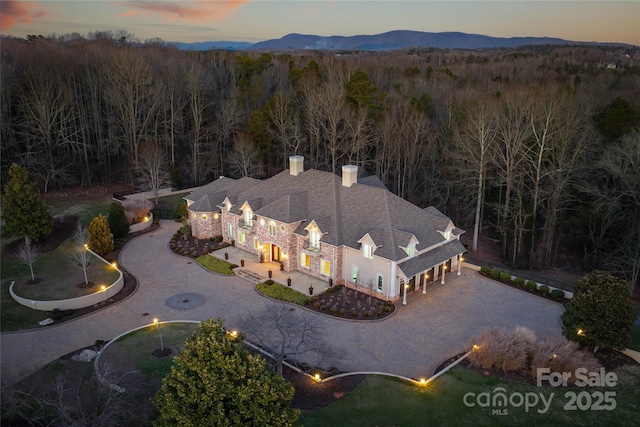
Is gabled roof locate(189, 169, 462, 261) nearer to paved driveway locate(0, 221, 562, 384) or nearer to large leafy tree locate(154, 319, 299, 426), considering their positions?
paved driveway locate(0, 221, 562, 384)

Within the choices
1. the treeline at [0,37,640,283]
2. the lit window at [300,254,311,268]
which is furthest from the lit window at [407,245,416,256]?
the treeline at [0,37,640,283]

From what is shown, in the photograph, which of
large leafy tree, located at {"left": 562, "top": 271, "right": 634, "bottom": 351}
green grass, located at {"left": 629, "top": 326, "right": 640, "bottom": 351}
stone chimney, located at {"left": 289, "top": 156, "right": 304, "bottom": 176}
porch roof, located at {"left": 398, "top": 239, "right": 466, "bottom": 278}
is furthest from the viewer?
stone chimney, located at {"left": 289, "top": 156, "right": 304, "bottom": 176}

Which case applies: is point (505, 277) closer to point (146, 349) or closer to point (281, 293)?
point (281, 293)

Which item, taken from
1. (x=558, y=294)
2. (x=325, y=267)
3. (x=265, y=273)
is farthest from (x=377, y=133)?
(x=558, y=294)

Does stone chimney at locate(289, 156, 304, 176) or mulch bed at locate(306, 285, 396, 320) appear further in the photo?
stone chimney at locate(289, 156, 304, 176)

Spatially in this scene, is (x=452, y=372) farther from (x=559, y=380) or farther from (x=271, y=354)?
Result: (x=271, y=354)

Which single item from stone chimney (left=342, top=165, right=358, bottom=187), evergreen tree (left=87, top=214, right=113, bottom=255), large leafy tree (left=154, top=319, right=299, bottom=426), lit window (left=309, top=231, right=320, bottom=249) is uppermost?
stone chimney (left=342, top=165, right=358, bottom=187)

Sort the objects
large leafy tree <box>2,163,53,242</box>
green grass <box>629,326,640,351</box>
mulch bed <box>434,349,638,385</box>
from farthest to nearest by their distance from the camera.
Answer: large leafy tree <box>2,163,53,242</box> → green grass <box>629,326,640,351</box> → mulch bed <box>434,349,638,385</box>

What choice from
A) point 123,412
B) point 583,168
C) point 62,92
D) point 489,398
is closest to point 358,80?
point 583,168
